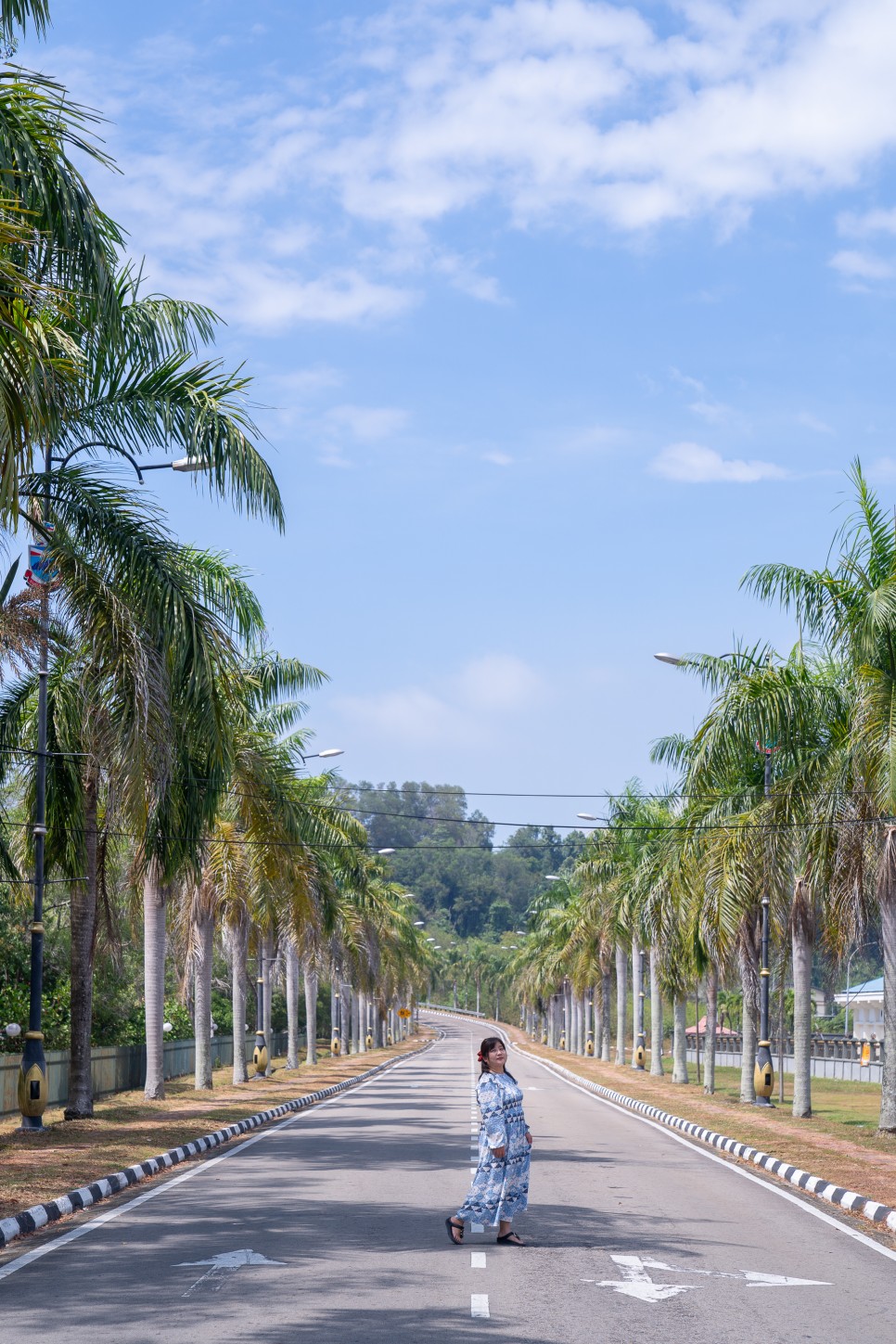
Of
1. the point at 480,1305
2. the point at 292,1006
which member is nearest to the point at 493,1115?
the point at 480,1305

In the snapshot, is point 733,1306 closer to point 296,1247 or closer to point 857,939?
point 296,1247

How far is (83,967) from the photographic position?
24.4 meters

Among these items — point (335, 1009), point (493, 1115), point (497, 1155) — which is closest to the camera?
point (497, 1155)

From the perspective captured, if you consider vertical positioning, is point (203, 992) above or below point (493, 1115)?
below

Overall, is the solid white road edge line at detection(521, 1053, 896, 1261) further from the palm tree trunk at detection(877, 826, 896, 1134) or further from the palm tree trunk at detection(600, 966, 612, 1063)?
the palm tree trunk at detection(600, 966, 612, 1063)

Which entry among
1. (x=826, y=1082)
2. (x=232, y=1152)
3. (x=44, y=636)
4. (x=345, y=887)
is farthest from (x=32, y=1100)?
(x=826, y=1082)

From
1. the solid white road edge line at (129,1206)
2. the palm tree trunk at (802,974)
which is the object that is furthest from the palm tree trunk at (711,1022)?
the solid white road edge line at (129,1206)

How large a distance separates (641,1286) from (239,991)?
29303 millimetres

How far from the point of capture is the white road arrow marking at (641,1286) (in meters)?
9.85

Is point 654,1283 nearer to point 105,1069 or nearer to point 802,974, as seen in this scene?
point 802,974

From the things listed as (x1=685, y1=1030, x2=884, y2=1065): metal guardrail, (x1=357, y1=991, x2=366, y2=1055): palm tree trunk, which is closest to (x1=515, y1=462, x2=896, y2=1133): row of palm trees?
(x1=685, y1=1030, x2=884, y2=1065): metal guardrail

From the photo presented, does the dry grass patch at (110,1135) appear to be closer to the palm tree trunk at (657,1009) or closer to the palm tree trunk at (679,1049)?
the palm tree trunk at (657,1009)

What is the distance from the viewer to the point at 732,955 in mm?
33406

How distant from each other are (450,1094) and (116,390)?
24854mm
